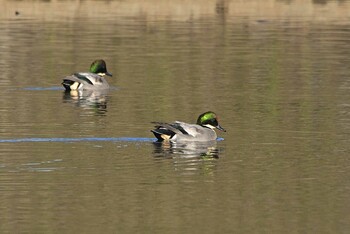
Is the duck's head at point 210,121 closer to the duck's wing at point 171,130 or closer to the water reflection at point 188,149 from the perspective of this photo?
the water reflection at point 188,149

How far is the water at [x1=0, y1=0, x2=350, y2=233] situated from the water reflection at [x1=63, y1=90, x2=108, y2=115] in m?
0.07

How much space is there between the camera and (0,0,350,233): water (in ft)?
58.2

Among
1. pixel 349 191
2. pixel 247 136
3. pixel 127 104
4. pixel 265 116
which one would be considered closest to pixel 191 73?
pixel 127 104

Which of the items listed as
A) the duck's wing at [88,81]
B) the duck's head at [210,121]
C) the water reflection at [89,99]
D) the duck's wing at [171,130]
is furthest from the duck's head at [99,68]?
the duck's wing at [171,130]

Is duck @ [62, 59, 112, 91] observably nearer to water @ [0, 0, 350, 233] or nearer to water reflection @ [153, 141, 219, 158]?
water @ [0, 0, 350, 233]

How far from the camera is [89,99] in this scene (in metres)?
33.5

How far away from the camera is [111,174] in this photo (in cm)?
2073

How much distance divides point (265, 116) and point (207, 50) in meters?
19.4

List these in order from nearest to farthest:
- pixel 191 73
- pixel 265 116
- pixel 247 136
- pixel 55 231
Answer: pixel 55 231 → pixel 247 136 → pixel 265 116 → pixel 191 73

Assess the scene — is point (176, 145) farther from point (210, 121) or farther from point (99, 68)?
point (99, 68)

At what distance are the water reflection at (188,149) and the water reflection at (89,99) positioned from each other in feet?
17.3

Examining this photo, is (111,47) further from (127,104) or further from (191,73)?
(127,104)

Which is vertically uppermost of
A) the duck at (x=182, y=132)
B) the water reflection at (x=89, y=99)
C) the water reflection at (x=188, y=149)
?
the duck at (x=182, y=132)

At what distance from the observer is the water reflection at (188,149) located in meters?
23.1
